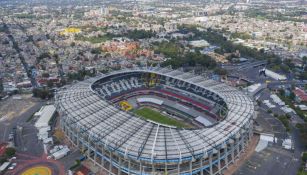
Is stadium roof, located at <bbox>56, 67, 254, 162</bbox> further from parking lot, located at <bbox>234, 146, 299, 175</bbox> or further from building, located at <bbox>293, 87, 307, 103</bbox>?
building, located at <bbox>293, 87, 307, 103</bbox>

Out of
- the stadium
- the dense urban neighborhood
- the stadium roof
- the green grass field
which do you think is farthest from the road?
the green grass field

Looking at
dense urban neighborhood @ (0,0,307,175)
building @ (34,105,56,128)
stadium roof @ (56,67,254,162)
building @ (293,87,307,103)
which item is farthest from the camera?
building @ (293,87,307,103)

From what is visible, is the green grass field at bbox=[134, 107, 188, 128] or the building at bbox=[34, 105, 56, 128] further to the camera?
the green grass field at bbox=[134, 107, 188, 128]

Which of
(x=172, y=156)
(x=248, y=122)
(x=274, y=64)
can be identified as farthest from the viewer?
(x=274, y=64)

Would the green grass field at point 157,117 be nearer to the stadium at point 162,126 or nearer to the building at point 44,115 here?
the stadium at point 162,126

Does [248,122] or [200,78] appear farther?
[200,78]

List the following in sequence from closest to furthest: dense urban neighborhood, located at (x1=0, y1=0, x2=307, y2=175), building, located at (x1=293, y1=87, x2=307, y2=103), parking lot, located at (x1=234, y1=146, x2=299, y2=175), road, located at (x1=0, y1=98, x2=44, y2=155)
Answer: dense urban neighborhood, located at (x1=0, y1=0, x2=307, y2=175)
parking lot, located at (x1=234, y1=146, x2=299, y2=175)
road, located at (x1=0, y1=98, x2=44, y2=155)
building, located at (x1=293, y1=87, x2=307, y2=103)

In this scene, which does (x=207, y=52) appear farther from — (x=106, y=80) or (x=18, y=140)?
(x=18, y=140)

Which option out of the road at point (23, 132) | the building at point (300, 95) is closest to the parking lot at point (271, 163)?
the building at point (300, 95)

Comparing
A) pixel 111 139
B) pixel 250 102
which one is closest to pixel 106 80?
pixel 111 139
